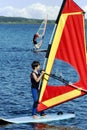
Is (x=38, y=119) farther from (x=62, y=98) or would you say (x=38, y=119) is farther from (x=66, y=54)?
(x=66, y=54)

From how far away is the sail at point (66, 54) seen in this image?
21.5m

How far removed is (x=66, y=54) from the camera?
21.9 m

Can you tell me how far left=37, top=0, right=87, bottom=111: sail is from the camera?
70.5ft

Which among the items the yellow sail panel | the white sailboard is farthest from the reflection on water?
the yellow sail panel

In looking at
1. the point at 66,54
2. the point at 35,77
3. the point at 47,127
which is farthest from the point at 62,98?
the point at 66,54

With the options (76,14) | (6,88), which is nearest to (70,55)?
(76,14)

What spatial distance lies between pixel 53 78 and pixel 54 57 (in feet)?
3.17

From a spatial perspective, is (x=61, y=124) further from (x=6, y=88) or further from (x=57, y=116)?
(x=6, y=88)

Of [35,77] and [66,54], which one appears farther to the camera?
[66,54]

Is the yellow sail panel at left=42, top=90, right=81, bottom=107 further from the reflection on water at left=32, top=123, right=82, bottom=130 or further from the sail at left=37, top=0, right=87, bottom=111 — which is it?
the reflection on water at left=32, top=123, right=82, bottom=130

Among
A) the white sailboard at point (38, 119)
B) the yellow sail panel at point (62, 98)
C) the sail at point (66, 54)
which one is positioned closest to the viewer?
the sail at point (66, 54)

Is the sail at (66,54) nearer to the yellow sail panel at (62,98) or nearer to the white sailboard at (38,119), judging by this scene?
the yellow sail panel at (62,98)

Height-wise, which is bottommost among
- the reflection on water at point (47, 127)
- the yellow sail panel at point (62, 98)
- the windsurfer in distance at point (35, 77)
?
the reflection on water at point (47, 127)

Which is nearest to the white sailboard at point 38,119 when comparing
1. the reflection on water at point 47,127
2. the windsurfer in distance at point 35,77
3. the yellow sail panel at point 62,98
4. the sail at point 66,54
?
the reflection on water at point 47,127
